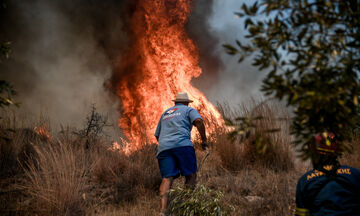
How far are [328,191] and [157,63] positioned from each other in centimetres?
1150

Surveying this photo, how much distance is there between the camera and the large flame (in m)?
12.4

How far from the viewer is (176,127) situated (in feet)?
14.0

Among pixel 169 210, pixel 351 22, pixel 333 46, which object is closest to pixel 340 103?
pixel 333 46

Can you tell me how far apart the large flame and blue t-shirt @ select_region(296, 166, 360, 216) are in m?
9.33

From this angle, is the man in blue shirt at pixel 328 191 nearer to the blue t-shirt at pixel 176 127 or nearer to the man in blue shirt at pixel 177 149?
the man in blue shirt at pixel 177 149

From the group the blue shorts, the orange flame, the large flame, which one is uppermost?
the large flame

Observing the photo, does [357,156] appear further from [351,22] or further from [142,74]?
[142,74]

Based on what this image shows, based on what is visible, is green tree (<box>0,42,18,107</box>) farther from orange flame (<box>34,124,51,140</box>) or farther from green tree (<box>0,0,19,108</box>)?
orange flame (<box>34,124,51,140</box>)

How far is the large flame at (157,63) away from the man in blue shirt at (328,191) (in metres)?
9.33

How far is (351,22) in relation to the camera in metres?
1.54

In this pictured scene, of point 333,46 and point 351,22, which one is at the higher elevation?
point 351,22

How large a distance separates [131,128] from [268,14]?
11.7 metres

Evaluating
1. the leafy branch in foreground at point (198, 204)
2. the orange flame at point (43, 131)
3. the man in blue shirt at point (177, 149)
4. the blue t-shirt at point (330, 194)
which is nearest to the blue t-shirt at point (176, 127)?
the man in blue shirt at point (177, 149)

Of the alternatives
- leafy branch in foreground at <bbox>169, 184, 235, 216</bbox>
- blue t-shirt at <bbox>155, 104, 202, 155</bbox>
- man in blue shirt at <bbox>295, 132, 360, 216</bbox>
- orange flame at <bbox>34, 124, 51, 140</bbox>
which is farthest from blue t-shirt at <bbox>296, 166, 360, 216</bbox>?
orange flame at <bbox>34, 124, 51, 140</bbox>
